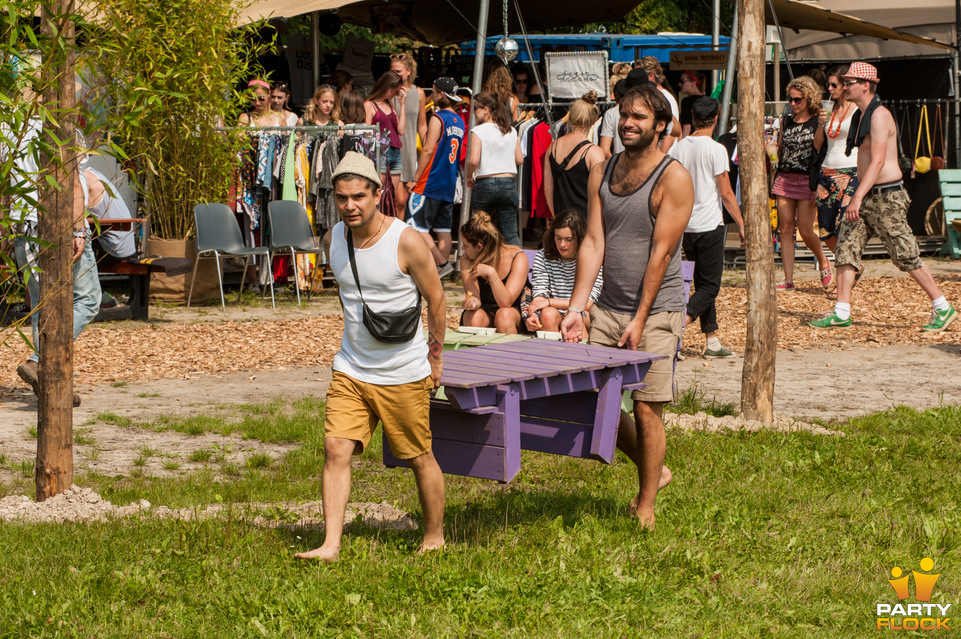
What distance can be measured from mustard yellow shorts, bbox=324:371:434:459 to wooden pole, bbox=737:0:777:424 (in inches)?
131

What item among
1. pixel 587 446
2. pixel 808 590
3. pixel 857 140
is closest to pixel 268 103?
pixel 857 140

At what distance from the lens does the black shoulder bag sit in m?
4.33

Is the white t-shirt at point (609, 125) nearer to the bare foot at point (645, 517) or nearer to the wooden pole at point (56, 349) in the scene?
the bare foot at point (645, 517)

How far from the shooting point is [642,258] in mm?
4934

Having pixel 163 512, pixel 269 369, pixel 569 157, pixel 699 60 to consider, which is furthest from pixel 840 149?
pixel 163 512

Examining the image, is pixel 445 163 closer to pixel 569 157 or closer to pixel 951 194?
pixel 569 157

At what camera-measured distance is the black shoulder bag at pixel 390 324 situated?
4.33 m

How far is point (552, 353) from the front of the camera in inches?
194

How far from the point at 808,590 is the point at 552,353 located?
140 centimetres

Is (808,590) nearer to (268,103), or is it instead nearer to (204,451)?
(204,451)

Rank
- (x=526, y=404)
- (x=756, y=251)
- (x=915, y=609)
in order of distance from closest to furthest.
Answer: (x=915, y=609) → (x=526, y=404) → (x=756, y=251)

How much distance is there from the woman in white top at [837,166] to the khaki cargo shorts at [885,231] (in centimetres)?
55

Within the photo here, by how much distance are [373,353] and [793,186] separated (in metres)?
8.61

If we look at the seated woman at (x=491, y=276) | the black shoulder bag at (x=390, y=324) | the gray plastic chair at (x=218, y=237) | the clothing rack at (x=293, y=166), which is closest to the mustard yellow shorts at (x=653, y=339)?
the black shoulder bag at (x=390, y=324)
